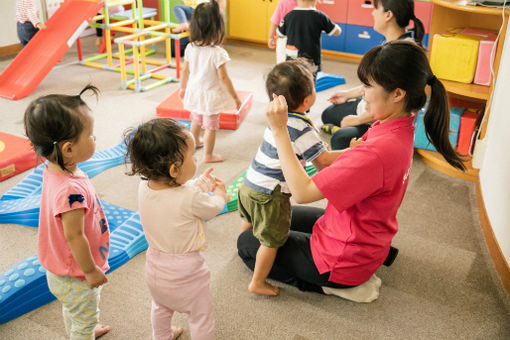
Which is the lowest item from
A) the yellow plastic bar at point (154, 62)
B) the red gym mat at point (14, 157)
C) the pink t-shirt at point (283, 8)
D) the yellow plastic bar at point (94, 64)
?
the red gym mat at point (14, 157)

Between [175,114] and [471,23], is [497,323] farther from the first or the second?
[175,114]

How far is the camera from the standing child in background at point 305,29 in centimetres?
371

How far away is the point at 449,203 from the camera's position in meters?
2.79

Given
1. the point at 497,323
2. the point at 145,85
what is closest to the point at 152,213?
the point at 497,323

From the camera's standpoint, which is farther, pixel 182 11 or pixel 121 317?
pixel 182 11

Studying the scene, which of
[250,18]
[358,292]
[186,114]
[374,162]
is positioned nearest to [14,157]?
[186,114]

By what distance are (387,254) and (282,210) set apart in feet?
1.56

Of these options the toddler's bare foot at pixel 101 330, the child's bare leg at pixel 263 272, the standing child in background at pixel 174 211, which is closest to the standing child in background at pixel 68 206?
the standing child in background at pixel 174 211

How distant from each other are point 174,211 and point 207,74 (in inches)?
68.3

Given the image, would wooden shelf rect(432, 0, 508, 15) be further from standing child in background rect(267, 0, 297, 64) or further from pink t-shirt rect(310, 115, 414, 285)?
pink t-shirt rect(310, 115, 414, 285)

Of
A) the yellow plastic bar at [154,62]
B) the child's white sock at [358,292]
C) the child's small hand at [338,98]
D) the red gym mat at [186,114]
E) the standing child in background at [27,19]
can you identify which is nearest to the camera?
the child's white sock at [358,292]

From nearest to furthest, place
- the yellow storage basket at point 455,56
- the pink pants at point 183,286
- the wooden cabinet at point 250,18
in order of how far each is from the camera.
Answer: the pink pants at point 183,286, the yellow storage basket at point 455,56, the wooden cabinet at point 250,18

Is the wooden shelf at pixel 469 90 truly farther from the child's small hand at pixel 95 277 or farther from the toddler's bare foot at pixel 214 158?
the child's small hand at pixel 95 277

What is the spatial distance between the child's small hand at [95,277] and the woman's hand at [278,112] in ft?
2.26
